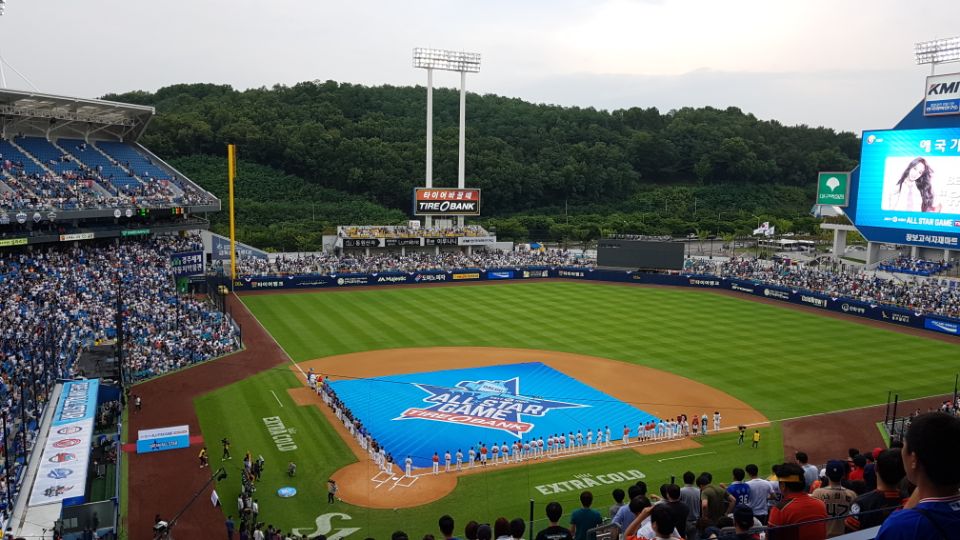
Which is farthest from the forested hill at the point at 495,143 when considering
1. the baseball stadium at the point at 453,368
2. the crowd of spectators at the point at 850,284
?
the crowd of spectators at the point at 850,284

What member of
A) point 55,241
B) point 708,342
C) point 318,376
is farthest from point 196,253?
point 708,342

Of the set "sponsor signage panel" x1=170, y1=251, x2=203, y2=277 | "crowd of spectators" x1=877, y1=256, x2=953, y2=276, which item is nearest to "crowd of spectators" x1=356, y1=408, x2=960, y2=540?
"sponsor signage panel" x1=170, y1=251, x2=203, y2=277

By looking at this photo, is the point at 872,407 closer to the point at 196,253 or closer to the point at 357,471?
the point at 357,471

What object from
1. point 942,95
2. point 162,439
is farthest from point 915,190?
point 162,439

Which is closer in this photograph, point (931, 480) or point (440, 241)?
point (931, 480)

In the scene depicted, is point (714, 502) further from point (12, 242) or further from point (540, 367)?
point (12, 242)

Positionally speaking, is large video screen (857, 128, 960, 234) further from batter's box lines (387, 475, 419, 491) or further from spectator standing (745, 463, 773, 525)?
spectator standing (745, 463, 773, 525)
